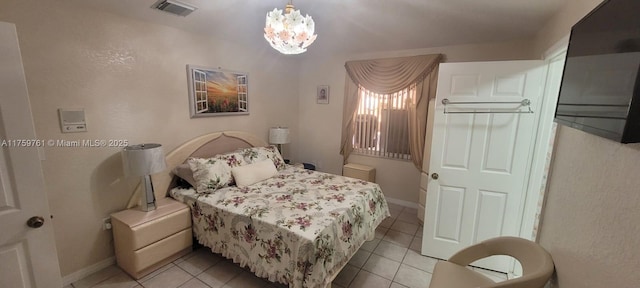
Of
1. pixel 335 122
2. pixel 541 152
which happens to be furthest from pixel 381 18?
pixel 541 152

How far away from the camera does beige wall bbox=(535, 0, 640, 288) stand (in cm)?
76

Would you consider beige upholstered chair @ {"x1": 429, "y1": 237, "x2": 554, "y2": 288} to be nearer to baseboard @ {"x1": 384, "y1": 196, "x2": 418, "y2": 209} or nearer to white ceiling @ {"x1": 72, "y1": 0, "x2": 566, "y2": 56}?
white ceiling @ {"x1": 72, "y1": 0, "x2": 566, "y2": 56}

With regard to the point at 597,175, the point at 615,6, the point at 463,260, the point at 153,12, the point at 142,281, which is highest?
the point at 153,12

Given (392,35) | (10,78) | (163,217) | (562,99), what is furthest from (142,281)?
(392,35)

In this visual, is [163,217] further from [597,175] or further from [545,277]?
[597,175]

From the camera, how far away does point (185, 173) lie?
265 cm

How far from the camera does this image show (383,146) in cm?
390

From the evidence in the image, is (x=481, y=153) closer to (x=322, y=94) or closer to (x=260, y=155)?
(x=260, y=155)

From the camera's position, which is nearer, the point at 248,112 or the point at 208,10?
the point at 208,10

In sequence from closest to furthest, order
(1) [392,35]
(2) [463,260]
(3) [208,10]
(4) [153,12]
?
1. (2) [463,260]
2. (4) [153,12]
3. (3) [208,10]
4. (1) [392,35]

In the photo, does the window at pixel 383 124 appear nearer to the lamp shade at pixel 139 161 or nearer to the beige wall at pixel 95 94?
the beige wall at pixel 95 94

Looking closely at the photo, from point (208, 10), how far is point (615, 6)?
2802 millimetres

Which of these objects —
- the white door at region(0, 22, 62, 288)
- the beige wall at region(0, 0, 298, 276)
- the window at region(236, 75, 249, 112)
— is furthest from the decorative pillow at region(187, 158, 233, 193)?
the white door at region(0, 22, 62, 288)

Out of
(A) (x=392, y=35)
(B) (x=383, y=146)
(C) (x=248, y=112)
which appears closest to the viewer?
(A) (x=392, y=35)
